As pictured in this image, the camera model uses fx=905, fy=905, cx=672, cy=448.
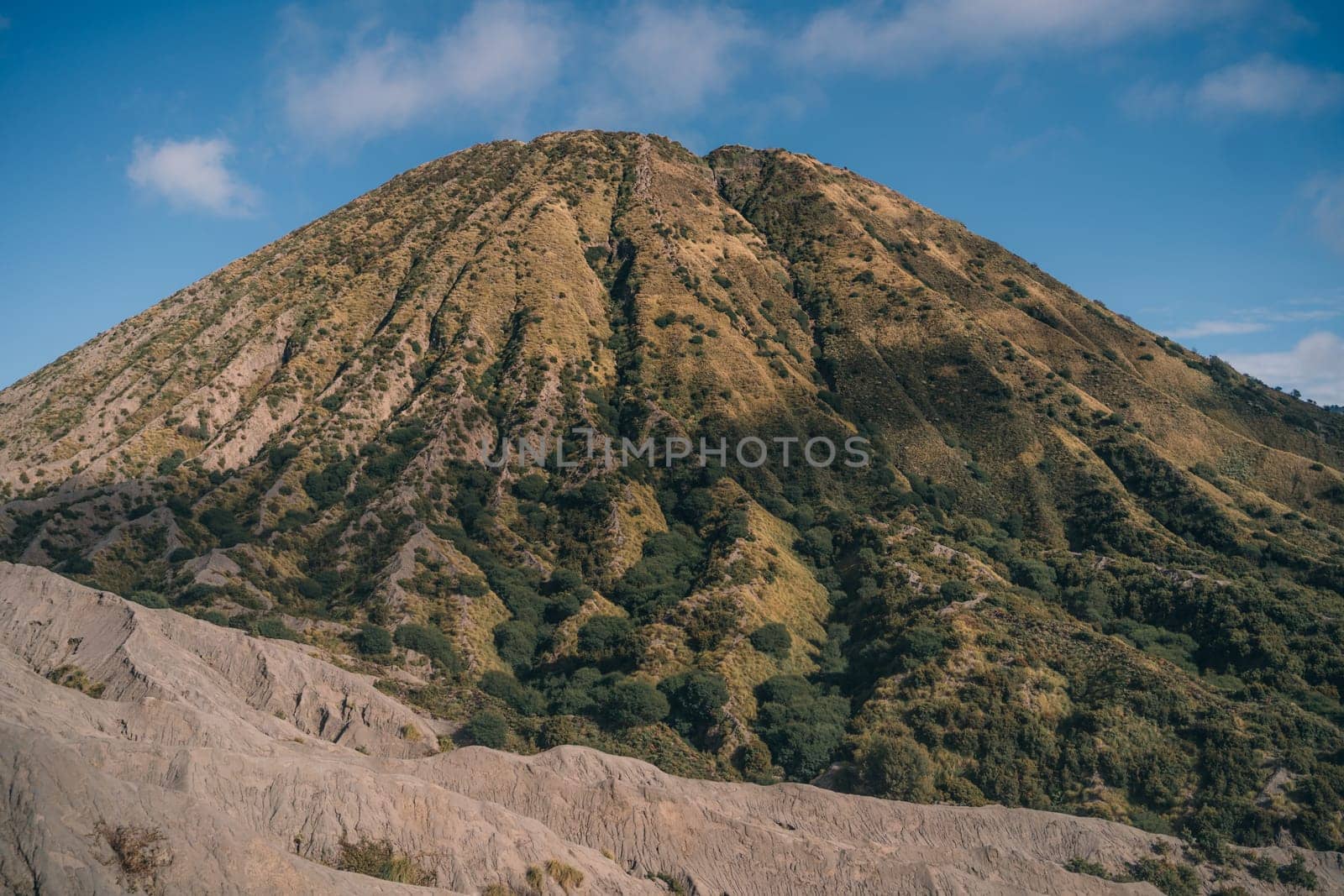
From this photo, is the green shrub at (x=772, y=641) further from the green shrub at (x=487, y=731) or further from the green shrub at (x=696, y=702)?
the green shrub at (x=487, y=731)

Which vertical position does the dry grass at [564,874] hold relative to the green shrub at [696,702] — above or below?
below

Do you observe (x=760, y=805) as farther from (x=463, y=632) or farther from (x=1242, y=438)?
(x=1242, y=438)

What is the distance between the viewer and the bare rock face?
838 inches

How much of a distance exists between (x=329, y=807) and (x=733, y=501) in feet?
202

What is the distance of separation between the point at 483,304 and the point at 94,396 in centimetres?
4561

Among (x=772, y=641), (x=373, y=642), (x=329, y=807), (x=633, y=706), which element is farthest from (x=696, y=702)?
(x=329, y=807)

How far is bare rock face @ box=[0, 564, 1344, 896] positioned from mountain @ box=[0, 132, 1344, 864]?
8.76 metres

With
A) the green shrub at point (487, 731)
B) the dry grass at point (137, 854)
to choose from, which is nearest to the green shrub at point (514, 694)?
the green shrub at point (487, 731)

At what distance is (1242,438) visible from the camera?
110 m

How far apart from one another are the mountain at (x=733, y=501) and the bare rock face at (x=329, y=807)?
8.76 m

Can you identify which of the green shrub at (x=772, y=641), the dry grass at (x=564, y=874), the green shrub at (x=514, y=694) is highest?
the green shrub at (x=772, y=641)

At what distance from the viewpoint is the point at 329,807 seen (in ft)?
95.2

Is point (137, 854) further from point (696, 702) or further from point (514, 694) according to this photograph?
point (514, 694)

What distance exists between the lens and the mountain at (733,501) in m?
58.0
